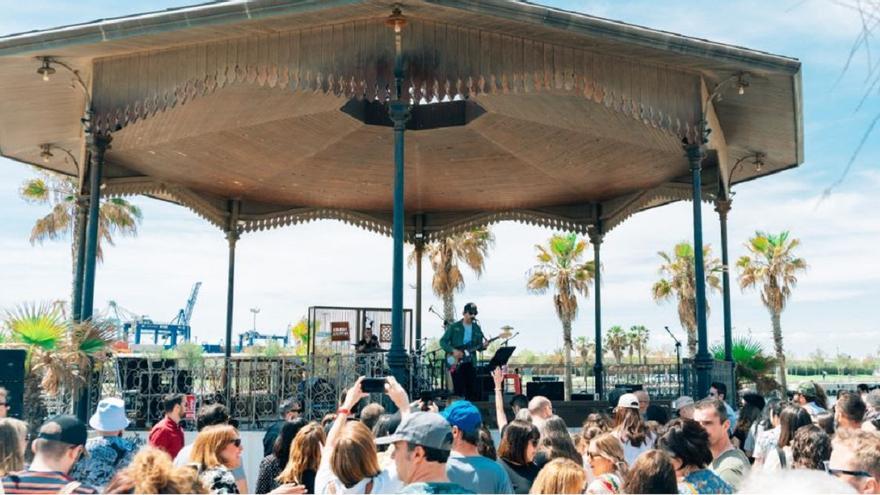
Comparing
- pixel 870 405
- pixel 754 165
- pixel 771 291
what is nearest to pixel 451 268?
pixel 771 291

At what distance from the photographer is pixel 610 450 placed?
424 cm

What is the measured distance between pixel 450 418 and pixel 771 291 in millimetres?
35420

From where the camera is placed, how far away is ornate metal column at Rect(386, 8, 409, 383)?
8992 millimetres

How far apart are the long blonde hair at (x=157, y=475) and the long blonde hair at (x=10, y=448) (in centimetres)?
183

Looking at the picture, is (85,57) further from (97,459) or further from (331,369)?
(97,459)

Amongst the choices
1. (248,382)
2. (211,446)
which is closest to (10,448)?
(211,446)

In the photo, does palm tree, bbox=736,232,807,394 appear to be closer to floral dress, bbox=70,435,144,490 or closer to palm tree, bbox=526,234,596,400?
palm tree, bbox=526,234,596,400

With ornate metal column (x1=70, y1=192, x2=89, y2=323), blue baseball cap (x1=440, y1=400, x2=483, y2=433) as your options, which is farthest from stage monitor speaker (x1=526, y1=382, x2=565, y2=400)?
blue baseball cap (x1=440, y1=400, x2=483, y2=433)

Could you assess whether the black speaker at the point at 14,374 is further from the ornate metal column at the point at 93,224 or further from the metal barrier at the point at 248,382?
the ornate metal column at the point at 93,224

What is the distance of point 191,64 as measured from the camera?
9750 millimetres

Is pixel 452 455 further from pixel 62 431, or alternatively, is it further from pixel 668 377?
pixel 668 377

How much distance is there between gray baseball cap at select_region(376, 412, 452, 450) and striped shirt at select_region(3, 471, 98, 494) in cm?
154

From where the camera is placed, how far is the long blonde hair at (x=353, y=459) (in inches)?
150

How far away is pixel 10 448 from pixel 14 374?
4.58 metres
